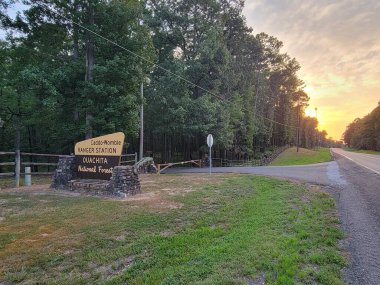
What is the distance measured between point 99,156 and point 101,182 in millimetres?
990

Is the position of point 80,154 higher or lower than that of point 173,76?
lower

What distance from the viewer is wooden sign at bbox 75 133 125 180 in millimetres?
9306

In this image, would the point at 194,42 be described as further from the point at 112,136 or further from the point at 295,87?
the point at 295,87

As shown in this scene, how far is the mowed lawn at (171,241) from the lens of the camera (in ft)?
12.0

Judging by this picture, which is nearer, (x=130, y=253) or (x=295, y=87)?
(x=130, y=253)

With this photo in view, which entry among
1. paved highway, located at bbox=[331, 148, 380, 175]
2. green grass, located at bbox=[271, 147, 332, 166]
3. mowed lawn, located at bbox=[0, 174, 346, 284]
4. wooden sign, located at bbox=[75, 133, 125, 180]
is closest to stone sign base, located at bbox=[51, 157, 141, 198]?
wooden sign, located at bbox=[75, 133, 125, 180]

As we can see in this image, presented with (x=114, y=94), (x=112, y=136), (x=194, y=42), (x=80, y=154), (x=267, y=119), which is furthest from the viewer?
(x=267, y=119)

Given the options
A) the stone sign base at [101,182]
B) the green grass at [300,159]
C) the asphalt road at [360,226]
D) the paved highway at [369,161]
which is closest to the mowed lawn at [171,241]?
the asphalt road at [360,226]

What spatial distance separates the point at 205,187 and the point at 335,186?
191 inches

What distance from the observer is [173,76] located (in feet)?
73.0

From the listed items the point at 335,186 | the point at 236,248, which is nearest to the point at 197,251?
the point at 236,248

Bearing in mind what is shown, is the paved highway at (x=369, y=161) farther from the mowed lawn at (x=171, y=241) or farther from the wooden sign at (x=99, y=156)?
the wooden sign at (x=99, y=156)

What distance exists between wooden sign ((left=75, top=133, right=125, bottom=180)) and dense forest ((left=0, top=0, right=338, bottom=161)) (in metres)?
5.16

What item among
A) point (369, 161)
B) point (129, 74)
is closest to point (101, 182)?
point (129, 74)
